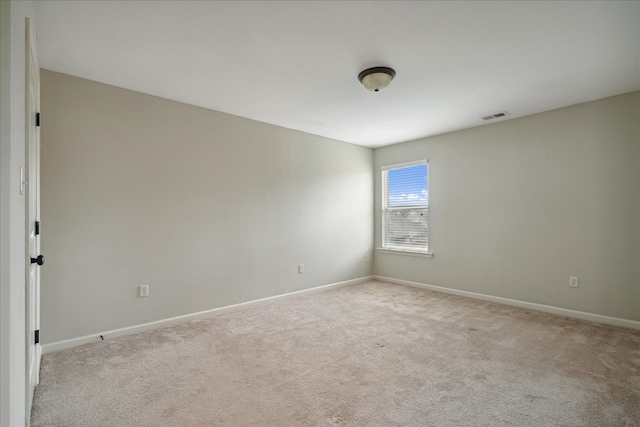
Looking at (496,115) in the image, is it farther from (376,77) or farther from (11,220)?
(11,220)

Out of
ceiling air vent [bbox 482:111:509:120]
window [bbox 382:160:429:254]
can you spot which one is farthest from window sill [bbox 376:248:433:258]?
ceiling air vent [bbox 482:111:509:120]

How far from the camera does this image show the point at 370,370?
7.93ft

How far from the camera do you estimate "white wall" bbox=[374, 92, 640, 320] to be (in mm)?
3395

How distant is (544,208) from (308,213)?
3.11 meters

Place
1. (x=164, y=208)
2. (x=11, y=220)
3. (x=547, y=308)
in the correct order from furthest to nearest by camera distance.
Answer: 1. (x=547, y=308)
2. (x=164, y=208)
3. (x=11, y=220)

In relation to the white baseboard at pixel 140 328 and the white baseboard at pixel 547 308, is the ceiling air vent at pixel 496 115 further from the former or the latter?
the white baseboard at pixel 140 328

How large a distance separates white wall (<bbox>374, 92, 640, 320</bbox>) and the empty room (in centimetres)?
2

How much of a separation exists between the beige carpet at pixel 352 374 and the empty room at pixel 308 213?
20 millimetres

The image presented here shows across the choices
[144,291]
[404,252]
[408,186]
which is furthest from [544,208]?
[144,291]

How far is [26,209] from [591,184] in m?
5.01

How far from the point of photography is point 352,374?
2.36 m

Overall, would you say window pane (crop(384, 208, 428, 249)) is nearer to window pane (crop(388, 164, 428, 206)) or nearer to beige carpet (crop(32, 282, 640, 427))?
window pane (crop(388, 164, 428, 206))

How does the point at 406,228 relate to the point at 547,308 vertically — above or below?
above

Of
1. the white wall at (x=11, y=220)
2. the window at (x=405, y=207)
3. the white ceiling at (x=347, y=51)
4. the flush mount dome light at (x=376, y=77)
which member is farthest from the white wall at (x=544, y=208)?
the white wall at (x=11, y=220)
